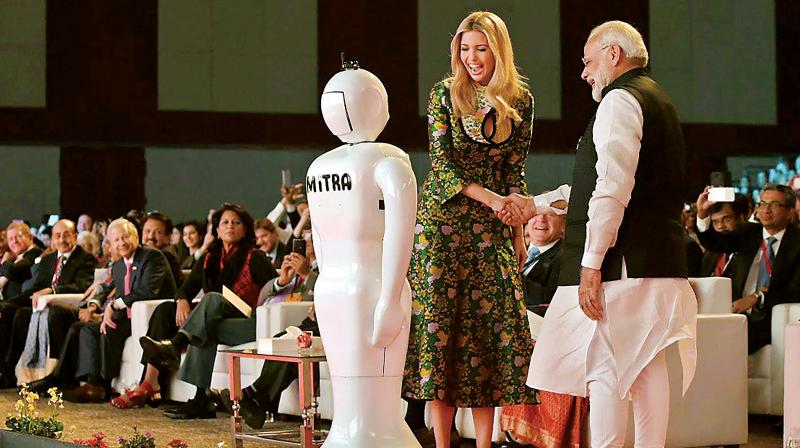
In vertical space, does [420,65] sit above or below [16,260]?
above

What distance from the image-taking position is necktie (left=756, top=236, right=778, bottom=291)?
6363 millimetres

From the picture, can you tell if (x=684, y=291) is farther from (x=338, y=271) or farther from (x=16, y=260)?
(x=16, y=260)

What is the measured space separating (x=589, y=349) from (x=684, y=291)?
28cm

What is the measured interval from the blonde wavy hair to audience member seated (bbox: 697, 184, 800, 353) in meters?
2.39

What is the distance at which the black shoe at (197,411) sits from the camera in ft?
20.6

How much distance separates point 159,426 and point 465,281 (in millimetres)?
2666

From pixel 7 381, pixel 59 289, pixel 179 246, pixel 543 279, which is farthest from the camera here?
pixel 179 246

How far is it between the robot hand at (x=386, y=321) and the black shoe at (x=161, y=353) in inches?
137

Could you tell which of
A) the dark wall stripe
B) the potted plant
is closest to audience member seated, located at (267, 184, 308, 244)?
the dark wall stripe

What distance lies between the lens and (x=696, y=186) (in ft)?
47.1

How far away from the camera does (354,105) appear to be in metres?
3.45

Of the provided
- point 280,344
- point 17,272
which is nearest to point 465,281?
point 280,344

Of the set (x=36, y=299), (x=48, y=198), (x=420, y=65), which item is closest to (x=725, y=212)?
(x=36, y=299)

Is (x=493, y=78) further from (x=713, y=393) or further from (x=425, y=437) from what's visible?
(x=425, y=437)
